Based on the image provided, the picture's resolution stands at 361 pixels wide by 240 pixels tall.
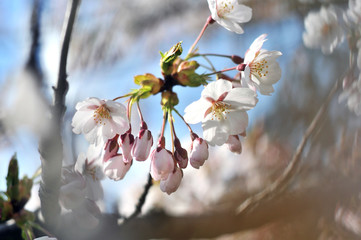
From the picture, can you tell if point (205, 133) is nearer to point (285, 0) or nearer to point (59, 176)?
point (59, 176)

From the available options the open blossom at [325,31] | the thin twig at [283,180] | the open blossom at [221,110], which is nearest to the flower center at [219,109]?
the open blossom at [221,110]

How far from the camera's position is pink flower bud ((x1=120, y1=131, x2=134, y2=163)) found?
43 centimetres

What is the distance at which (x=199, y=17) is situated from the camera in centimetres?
262

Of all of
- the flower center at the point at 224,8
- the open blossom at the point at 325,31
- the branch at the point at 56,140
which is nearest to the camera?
the branch at the point at 56,140

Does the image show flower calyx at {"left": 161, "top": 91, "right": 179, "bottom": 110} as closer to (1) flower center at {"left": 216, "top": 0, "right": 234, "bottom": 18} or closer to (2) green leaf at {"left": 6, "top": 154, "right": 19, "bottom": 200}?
(1) flower center at {"left": 216, "top": 0, "right": 234, "bottom": 18}

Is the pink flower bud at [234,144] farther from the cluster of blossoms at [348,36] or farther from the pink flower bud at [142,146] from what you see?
the cluster of blossoms at [348,36]

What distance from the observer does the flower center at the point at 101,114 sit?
0.44 meters

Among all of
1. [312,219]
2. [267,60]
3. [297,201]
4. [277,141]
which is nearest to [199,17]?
[277,141]

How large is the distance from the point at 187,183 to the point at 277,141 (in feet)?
2.75

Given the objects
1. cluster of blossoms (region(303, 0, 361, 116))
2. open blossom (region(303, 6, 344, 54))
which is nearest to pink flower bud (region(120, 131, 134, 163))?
cluster of blossoms (region(303, 0, 361, 116))

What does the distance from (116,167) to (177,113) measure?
11 cm

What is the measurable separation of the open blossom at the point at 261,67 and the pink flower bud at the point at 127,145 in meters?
0.18

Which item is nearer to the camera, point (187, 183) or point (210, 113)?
point (210, 113)

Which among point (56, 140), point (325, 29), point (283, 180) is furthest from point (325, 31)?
point (56, 140)
